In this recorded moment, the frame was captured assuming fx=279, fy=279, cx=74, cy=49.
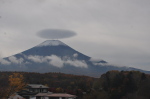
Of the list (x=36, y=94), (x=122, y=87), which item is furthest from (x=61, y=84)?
(x=122, y=87)

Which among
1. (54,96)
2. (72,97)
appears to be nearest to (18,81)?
(54,96)

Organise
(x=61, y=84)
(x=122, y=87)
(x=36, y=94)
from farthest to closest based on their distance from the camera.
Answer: (x=61, y=84) → (x=36, y=94) → (x=122, y=87)

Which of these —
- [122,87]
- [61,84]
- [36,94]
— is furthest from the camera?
[61,84]

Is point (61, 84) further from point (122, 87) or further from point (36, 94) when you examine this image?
point (122, 87)

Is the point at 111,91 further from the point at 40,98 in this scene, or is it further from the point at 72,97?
the point at 40,98

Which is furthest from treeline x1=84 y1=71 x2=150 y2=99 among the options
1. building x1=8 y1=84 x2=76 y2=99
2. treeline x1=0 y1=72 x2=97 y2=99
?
treeline x1=0 y1=72 x2=97 y2=99

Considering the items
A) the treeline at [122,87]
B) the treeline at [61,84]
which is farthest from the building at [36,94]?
the treeline at [122,87]

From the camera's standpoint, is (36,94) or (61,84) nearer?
(36,94)

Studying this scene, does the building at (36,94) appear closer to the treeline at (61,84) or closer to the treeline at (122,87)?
the treeline at (61,84)

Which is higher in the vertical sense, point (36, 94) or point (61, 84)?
point (61, 84)
